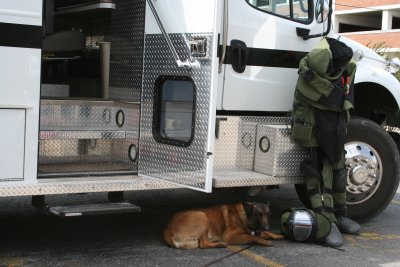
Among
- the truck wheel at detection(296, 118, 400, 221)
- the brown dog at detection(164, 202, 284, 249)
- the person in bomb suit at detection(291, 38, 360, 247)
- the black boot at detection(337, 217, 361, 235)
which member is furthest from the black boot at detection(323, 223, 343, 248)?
the truck wheel at detection(296, 118, 400, 221)

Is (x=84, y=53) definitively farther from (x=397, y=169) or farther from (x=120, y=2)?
(x=397, y=169)

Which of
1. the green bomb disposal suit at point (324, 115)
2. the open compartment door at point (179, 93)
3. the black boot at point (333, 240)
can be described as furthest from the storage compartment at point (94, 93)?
the black boot at point (333, 240)

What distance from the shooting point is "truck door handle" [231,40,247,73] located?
18.2 feet

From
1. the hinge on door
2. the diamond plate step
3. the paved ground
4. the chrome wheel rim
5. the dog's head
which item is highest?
the hinge on door

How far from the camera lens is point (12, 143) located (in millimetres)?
4332

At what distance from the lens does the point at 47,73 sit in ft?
21.0

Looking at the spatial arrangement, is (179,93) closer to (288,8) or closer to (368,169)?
(288,8)

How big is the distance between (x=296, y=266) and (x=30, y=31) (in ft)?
8.97

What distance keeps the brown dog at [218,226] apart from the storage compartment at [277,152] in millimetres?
429

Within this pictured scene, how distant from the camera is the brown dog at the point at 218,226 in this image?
5199 mm

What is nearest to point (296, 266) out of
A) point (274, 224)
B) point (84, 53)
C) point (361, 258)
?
point (361, 258)

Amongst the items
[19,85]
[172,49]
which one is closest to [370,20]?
[172,49]

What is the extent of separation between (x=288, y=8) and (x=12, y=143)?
3.00 m

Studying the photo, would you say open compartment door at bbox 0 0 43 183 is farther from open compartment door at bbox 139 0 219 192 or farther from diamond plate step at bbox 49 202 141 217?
open compartment door at bbox 139 0 219 192
